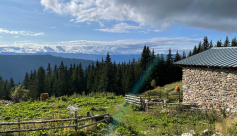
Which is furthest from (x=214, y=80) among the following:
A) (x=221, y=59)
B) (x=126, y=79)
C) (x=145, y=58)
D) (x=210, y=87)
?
(x=126, y=79)

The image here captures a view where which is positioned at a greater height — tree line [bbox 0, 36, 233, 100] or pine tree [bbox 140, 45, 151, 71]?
pine tree [bbox 140, 45, 151, 71]

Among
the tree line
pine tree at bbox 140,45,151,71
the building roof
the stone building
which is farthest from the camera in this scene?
pine tree at bbox 140,45,151,71

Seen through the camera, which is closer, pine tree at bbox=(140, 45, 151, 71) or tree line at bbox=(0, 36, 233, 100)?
tree line at bbox=(0, 36, 233, 100)

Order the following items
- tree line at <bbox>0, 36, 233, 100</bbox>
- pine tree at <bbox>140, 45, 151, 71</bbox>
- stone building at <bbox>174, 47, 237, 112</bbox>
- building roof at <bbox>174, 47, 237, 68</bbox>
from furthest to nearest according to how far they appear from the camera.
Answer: pine tree at <bbox>140, 45, 151, 71</bbox>
tree line at <bbox>0, 36, 233, 100</bbox>
building roof at <bbox>174, 47, 237, 68</bbox>
stone building at <bbox>174, 47, 237, 112</bbox>

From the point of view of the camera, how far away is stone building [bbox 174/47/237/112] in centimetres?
1122

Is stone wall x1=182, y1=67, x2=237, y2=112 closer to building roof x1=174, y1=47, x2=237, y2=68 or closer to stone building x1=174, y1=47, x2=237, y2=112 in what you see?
stone building x1=174, y1=47, x2=237, y2=112

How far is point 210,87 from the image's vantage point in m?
12.5

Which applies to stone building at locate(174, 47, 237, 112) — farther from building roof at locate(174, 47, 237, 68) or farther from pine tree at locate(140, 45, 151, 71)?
pine tree at locate(140, 45, 151, 71)

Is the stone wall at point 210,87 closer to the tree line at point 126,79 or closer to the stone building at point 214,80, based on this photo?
the stone building at point 214,80

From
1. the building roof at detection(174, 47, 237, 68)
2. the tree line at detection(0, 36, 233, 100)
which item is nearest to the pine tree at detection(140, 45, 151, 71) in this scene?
the tree line at detection(0, 36, 233, 100)

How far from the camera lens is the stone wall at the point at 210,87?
11219mm

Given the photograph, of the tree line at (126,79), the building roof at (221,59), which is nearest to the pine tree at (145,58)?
the tree line at (126,79)

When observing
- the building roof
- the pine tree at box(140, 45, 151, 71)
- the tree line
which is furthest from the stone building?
the pine tree at box(140, 45, 151, 71)

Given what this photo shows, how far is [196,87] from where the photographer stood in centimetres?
1363
